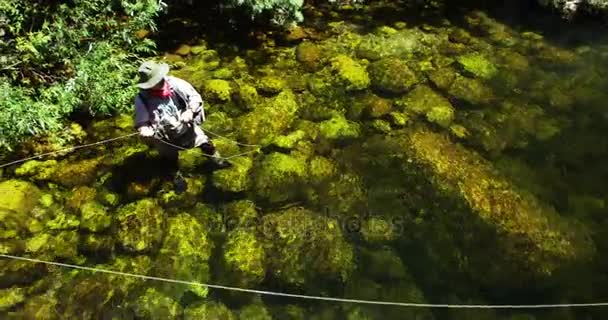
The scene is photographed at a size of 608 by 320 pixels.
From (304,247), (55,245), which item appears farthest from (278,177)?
(55,245)

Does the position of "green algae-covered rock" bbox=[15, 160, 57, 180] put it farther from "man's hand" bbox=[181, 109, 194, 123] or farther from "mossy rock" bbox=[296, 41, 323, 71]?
"mossy rock" bbox=[296, 41, 323, 71]

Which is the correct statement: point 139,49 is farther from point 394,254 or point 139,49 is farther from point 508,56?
point 508,56

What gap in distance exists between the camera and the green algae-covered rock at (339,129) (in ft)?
27.3

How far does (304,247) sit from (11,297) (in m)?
3.79

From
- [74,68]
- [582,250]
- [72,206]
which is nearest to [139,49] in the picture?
[74,68]

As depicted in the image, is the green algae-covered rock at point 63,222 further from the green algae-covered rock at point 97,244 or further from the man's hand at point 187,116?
the man's hand at point 187,116

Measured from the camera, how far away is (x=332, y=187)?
7.45 meters

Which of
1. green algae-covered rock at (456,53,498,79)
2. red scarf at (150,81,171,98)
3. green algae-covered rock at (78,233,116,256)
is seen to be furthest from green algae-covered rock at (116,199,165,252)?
green algae-covered rock at (456,53,498,79)

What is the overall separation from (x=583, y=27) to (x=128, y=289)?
1035 centimetres

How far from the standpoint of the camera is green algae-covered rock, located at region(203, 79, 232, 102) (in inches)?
359

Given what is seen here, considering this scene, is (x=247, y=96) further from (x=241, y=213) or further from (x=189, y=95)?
(x=241, y=213)

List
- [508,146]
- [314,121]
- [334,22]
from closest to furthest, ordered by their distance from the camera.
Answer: [508,146] → [314,121] → [334,22]

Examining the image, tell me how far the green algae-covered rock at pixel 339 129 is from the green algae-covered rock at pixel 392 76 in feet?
4.02

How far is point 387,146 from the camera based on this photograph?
26.6 feet
